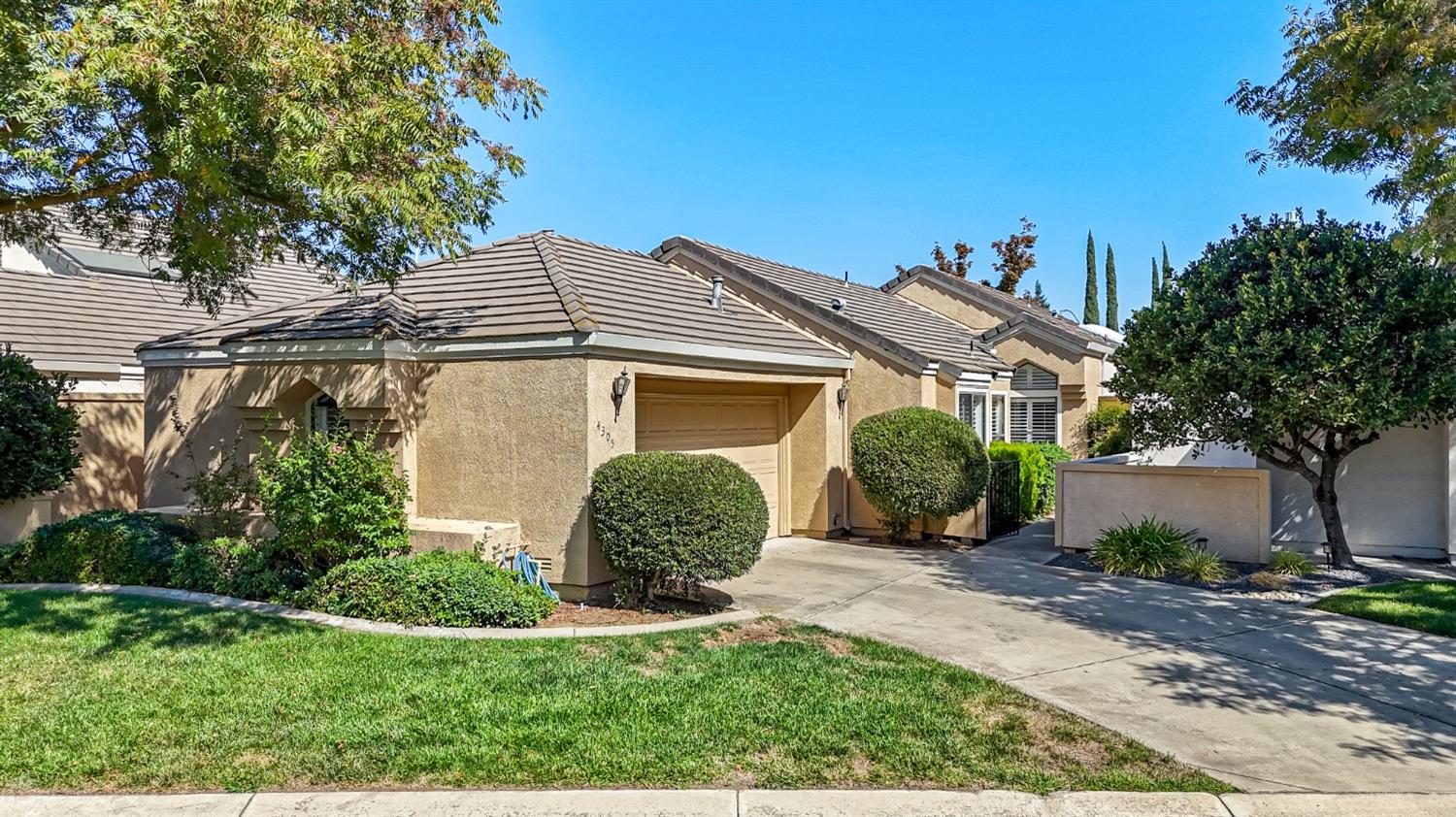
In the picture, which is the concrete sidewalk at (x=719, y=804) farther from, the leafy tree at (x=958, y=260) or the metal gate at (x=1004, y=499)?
the leafy tree at (x=958, y=260)

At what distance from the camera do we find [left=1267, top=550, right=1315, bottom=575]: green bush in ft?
35.8

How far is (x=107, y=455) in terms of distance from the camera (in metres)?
14.7


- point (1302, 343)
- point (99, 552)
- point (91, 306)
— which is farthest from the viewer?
point (91, 306)

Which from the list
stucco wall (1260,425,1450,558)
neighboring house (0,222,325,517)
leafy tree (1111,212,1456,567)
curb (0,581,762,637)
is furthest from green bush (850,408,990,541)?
neighboring house (0,222,325,517)

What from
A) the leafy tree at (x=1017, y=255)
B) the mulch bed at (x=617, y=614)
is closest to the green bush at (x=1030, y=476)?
the mulch bed at (x=617, y=614)

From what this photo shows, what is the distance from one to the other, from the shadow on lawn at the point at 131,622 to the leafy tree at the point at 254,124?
3732 mm

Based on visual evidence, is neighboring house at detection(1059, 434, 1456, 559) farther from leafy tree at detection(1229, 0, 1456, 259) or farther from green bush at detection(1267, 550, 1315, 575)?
leafy tree at detection(1229, 0, 1456, 259)

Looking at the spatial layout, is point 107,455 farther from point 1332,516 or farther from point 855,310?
point 1332,516

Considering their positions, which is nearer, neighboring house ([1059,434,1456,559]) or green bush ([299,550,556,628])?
green bush ([299,550,556,628])

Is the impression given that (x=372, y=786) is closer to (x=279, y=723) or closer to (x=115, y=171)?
(x=279, y=723)

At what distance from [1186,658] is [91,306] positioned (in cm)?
1967

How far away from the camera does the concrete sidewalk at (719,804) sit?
Answer: 4.52 meters

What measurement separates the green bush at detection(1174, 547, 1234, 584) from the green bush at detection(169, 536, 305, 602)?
36.1ft

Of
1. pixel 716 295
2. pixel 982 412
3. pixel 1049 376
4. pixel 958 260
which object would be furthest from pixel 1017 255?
pixel 716 295
